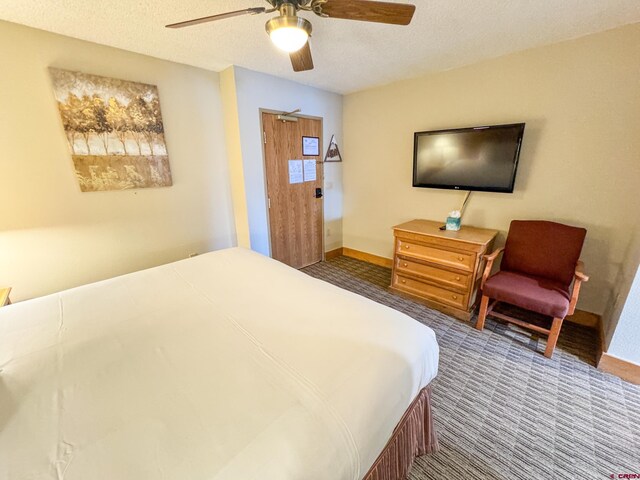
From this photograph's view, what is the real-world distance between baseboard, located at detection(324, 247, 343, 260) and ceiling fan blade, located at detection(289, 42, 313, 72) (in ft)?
8.52

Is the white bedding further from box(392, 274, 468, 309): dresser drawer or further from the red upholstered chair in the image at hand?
box(392, 274, 468, 309): dresser drawer

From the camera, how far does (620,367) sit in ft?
5.72

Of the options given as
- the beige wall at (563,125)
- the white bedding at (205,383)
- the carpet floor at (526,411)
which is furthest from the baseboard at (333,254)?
the white bedding at (205,383)

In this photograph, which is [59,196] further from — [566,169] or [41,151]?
[566,169]

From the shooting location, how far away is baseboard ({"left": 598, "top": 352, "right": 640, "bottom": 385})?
1.70 m

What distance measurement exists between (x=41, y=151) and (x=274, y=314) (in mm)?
2211

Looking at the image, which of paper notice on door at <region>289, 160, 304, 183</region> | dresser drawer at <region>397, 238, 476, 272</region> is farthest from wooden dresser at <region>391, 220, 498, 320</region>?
paper notice on door at <region>289, 160, 304, 183</region>

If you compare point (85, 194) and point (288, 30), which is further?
point (85, 194)

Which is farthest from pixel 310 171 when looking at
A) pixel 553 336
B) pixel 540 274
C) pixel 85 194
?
pixel 553 336

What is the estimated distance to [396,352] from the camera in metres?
1.02

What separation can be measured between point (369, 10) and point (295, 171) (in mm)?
2095

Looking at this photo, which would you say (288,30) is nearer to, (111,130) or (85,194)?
(111,130)

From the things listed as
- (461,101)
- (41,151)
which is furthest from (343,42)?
(41,151)

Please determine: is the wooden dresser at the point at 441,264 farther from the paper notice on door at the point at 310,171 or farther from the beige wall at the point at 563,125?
the paper notice on door at the point at 310,171
